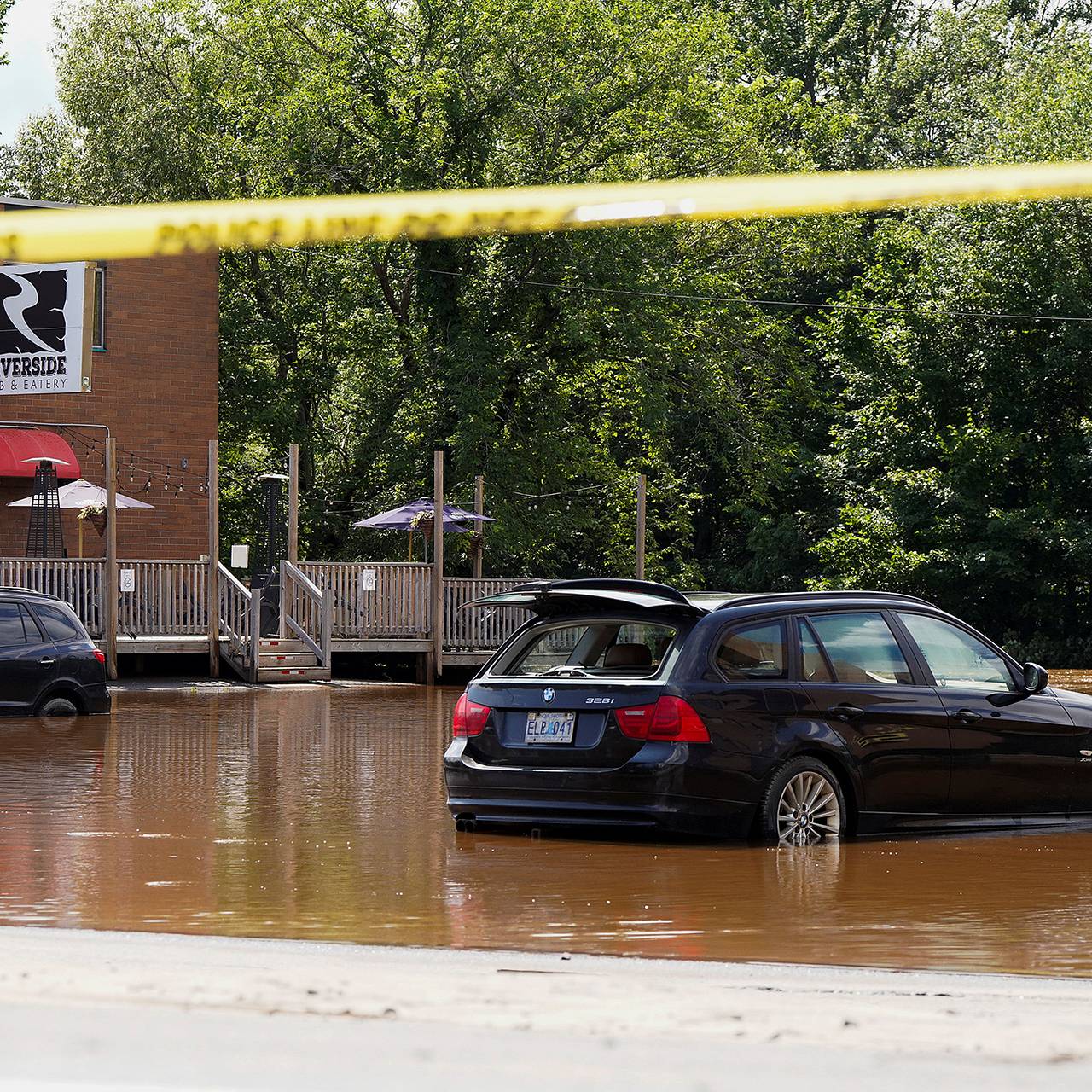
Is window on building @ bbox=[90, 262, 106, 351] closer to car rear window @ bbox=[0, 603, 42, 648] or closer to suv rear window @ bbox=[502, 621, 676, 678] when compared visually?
car rear window @ bbox=[0, 603, 42, 648]

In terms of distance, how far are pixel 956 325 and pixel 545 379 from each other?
10.6 metres

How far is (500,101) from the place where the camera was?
1597 inches

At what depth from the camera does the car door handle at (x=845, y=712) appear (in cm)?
1044

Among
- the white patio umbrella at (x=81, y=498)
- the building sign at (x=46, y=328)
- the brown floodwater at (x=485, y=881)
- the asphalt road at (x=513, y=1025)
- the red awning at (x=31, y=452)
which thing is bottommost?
the brown floodwater at (x=485, y=881)

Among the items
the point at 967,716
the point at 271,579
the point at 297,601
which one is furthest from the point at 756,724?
the point at 271,579

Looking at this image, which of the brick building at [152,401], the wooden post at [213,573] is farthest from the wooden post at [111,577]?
the brick building at [152,401]

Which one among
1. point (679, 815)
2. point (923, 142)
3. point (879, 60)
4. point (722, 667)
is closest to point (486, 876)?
point (679, 815)

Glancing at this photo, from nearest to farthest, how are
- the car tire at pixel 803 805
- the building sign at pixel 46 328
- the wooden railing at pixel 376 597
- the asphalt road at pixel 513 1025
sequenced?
the asphalt road at pixel 513 1025 < the car tire at pixel 803 805 < the building sign at pixel 46 328 < the wooden railing at pixel 376 597

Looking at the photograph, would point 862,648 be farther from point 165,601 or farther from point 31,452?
point 31,452

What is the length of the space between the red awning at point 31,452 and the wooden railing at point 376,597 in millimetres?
4594

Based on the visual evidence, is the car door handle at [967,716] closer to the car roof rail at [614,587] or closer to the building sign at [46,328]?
the car roof rail at [614,587]

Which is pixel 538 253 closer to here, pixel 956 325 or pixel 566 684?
pixel 956 325

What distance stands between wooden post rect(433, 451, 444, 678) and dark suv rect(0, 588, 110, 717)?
435 inches

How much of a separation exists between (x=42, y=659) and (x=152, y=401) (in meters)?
14.5
